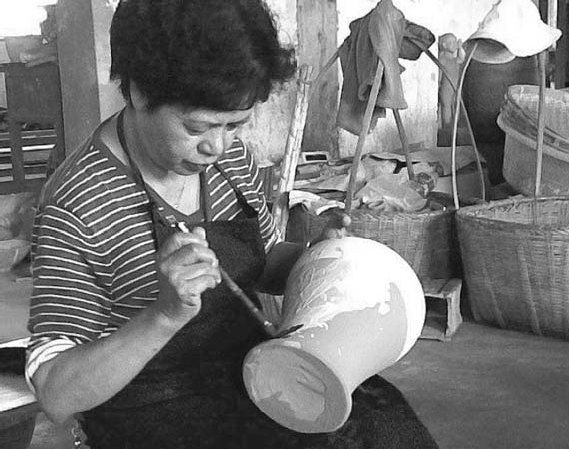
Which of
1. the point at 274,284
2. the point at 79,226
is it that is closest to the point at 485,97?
the point at 274,284

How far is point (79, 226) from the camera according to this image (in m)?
1.44

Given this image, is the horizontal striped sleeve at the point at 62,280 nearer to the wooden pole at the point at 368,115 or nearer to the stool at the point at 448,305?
the wooden pole at the point at 368,115

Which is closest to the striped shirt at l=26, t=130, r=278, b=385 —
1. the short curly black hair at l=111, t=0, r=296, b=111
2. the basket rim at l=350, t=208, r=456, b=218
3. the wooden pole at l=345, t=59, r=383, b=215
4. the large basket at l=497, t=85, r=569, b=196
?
the short curly black hair at l=111, t=0, r=296, b=111

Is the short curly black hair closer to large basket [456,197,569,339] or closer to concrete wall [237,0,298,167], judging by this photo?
large basket [456,197,569,339]

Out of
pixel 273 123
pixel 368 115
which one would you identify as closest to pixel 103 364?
pixel 368 115

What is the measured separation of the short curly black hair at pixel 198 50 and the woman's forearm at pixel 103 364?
332 millimetres

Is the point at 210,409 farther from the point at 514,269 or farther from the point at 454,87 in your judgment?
the point at 454,87

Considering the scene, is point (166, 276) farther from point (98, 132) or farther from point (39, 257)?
point (98, 132)

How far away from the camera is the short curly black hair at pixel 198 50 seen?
1.38 m

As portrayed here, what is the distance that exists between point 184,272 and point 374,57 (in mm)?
2348

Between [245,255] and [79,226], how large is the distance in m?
0.35

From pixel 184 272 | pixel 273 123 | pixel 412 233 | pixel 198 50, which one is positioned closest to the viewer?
pixel 184 272

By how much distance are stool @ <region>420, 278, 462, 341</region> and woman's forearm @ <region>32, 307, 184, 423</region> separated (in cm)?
223

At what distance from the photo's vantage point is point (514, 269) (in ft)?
11.0
